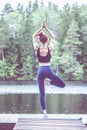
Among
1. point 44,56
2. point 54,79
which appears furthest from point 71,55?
point 44,56

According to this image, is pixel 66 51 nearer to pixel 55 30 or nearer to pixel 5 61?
pixel 55 30

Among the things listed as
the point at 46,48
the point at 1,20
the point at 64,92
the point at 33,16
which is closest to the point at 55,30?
the point at 33,16

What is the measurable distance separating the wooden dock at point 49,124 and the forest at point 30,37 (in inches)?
173

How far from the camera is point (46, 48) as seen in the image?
4.75 m

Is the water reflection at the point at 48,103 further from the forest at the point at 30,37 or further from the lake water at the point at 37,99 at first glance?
the forest at the point at 30,37

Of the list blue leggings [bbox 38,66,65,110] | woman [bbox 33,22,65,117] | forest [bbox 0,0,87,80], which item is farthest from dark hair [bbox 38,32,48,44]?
forest [bbox 0,0,87,80]

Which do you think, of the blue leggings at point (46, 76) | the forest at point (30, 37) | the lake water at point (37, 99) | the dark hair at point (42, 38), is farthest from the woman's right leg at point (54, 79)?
the forest at point (30, 37)

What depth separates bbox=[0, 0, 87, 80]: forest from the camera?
940 cm

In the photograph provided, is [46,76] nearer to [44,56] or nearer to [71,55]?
[44,56]

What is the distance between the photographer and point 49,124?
4.33 meters

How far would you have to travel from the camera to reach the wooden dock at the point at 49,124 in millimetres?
4078

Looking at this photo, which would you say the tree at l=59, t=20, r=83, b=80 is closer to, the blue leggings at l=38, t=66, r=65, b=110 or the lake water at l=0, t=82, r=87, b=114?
the lake water at l=0, t=82, r=87, b=114

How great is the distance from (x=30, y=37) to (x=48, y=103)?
1765 millimetres

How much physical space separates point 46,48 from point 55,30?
17.4 feet
